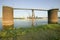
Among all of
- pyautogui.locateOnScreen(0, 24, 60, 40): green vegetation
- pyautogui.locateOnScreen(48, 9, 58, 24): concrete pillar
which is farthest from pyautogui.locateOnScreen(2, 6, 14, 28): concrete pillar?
pyautogui.locateOnScreen(48, 9, 58, 24): concrete pillar

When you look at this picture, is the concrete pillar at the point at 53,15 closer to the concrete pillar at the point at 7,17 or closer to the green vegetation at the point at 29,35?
the concrete pillar at the point at 7,17

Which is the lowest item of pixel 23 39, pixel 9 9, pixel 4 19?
pixel 23 39

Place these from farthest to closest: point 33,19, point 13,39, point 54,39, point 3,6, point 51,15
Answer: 1. point 51,15
2. point 33,19
3. point 3,6
4. point 13,39
5. point 54,39

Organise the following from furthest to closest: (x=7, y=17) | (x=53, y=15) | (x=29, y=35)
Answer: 1. (x=53, y=15)
2. (x=7, y=17)
3. (x=29, y=35)

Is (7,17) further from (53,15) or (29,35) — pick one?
(53,15)

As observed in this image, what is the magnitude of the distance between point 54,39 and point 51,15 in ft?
57.7

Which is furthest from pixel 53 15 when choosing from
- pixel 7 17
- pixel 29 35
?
pixel 29 35

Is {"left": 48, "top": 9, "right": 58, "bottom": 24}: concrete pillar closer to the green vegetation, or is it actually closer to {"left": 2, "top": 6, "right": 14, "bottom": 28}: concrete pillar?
{"left": 2, "top": 6, "right": 14, "bottom": 28}: concrete pillar

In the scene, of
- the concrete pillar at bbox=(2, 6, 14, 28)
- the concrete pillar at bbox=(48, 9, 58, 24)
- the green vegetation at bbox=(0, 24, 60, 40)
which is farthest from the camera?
the concrete pillar at bbox=(48, 9, 58, 24)

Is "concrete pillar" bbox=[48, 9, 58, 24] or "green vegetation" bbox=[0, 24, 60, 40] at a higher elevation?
"concrete pillar" bbox=[48, 9, 58, 24]

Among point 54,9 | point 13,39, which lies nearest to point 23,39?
point 13,39

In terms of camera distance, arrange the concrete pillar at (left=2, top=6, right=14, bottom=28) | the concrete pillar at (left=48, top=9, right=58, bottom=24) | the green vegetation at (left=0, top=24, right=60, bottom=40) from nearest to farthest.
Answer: the green vegetation at (left=0, top=24, right=60, bottom=40) < the concrete pillar at (left=2, top=6, right=14, bottom=28) < the concrete pillar at (left=48, top=9, right=58, bottom=24)

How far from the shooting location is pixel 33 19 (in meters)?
22.8

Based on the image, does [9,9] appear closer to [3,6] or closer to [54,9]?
[3,6]
